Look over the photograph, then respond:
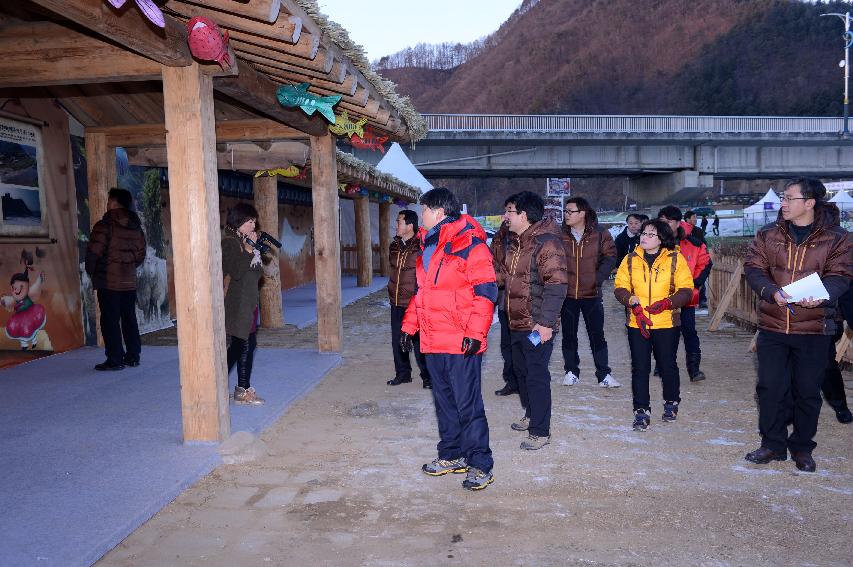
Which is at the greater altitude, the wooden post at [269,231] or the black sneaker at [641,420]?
the wooden post at [269,231]

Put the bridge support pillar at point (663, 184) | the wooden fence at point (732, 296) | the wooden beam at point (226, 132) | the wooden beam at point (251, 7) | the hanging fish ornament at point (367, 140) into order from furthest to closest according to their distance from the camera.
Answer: the bridge support pillar at point (663, 184)
the wooden fence at point (732, 296)
the wooden beam at point (226, 132)
the hanging fish ornament at point (367, 140)
the wooden beam at point (251, 7)

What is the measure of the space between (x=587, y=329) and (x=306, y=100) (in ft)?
11.2

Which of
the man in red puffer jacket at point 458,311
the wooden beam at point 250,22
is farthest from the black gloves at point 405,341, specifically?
the wooden beam at point 250,22

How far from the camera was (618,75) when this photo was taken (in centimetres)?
10481

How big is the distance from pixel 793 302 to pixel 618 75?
4286 inches

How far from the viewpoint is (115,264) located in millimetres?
7164

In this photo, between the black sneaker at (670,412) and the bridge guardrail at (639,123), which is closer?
the black sneaker at (670,412)

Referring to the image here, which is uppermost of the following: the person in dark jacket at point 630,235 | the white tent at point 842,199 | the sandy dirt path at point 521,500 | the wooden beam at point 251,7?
the white tent at point 842,199

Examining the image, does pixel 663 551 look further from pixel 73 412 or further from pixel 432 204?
pixel 73 412

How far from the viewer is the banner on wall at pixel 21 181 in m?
7.41

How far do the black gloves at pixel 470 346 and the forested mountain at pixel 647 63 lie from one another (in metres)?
66.3

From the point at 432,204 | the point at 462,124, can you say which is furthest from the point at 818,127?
the point at 432,204

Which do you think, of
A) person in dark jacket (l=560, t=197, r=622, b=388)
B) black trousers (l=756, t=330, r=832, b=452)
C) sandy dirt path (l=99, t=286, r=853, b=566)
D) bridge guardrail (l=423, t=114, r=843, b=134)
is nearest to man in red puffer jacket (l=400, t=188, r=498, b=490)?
sandy dirt path (l=99, t=286, r=853, b=566)

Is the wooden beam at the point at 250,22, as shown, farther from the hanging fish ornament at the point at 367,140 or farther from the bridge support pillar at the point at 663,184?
the bridge support pillar at the point at 663,184
